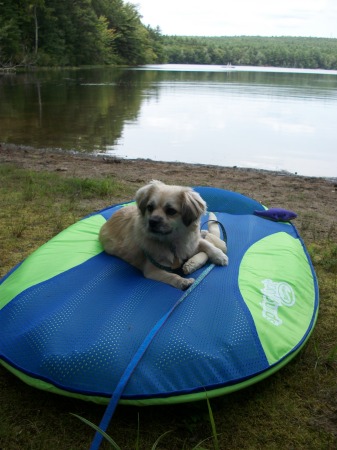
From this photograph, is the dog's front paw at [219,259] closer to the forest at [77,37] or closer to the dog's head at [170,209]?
the dog's head at [170,209]

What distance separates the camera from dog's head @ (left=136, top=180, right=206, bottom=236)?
3740mm

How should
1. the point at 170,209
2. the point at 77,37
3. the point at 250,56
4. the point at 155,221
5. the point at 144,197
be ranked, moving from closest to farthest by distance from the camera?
the point at 155,221 < the point at 170,209 < the point at 144,197 < the point at 77,37 < the point at 250,56

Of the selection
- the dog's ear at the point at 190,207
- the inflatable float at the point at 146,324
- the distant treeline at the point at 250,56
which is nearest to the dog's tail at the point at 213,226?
the inflatable float at the point at 146,324

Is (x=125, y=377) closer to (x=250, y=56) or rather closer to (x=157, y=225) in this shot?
(x=157, y=225)

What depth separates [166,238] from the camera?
3.89m

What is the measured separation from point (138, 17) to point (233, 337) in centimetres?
10300

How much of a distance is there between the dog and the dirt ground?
2805 millimetres

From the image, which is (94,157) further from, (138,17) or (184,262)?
(138,17)

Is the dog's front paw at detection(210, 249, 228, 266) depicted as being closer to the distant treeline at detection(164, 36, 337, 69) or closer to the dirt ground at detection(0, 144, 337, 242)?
the dirt ground at detection(0, 144, 337, 242)

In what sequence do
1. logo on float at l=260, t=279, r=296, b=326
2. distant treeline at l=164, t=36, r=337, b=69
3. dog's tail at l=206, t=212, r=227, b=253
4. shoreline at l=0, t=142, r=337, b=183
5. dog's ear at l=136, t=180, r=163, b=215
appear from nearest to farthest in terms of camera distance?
1. logo on float at l=260, t=279, r=296, b=326
2. dog's ear at l=136, t=180, r=163, b=215
3. dog's tail at l=206, t=212, r=227, b=253
4. shoreline at l=0, t=142, r=337, b=183
5. distant treeline at l=164, t=36, r=337, b=69

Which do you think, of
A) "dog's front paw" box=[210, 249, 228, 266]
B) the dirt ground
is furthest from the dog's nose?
the dirt ground

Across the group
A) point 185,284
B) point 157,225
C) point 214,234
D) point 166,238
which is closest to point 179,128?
point 214,234

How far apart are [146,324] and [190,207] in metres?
1.19

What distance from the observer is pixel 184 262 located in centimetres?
402
